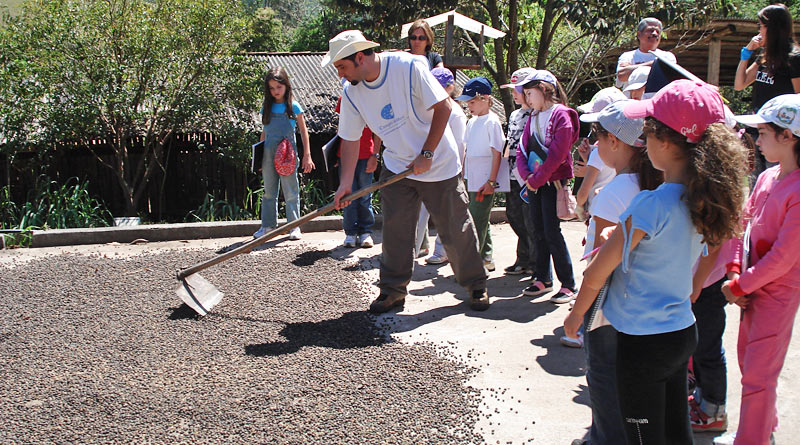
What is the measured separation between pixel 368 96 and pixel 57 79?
5368 millimetres

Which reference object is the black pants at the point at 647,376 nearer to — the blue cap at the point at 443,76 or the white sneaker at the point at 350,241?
the blue cap at the point at 443,76

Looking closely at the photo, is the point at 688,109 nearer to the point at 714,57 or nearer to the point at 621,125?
the point at 621,125

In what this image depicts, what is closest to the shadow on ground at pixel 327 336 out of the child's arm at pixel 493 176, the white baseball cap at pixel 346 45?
the child's arm at pixel 493 176

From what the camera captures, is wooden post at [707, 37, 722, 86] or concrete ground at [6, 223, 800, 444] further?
wooden post at [707, 37, 722, 86]

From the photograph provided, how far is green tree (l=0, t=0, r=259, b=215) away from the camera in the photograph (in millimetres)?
8430

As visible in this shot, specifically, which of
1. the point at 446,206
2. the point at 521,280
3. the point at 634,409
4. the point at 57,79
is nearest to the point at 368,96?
the point at 446,206

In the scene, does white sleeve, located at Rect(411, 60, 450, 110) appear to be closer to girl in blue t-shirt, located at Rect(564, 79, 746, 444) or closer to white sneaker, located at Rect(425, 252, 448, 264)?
white sneaker, located at Rect(425, 252, 448, 264)

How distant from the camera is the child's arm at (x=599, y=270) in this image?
91.7 inches

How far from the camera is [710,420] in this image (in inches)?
128

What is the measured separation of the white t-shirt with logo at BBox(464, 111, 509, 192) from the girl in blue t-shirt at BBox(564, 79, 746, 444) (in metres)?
3.32

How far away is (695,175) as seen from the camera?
7.52 feet

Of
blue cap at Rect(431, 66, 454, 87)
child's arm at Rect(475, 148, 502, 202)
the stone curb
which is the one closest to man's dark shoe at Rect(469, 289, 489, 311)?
child's arm at Rect(475, 148, 502, 202)

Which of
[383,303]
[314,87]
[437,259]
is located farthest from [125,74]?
[383,303]

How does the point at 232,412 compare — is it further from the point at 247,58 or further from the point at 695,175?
the point at 247,58
